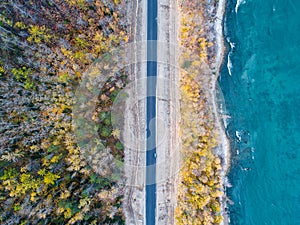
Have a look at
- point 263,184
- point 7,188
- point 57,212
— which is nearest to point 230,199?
point 263,184

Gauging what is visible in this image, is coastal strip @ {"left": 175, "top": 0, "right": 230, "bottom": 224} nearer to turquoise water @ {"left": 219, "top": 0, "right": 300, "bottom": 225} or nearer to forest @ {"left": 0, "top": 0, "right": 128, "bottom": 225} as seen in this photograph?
turquoise water @ {"left": 219, "top": 0, "right": 300, "bottom": 225}

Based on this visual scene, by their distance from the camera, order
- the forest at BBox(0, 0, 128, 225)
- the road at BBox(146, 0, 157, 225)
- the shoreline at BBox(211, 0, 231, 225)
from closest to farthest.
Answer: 1. the forest at BBox(0, 0, 128, 225)
2. the road at BBox(146, 0, 157, 225)
3. the shoreline at BBox(211, 0, 231, 225)

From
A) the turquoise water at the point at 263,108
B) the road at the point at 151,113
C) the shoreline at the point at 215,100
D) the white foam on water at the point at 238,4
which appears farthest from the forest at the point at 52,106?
the white foam on water at the point at 238,4

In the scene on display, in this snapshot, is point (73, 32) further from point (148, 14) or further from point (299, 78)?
point (299, 78)

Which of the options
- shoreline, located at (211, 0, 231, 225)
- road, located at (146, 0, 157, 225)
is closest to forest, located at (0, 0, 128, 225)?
road, located at (146, 0, 157, 225)

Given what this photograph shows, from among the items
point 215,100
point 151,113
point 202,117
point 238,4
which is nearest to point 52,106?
point 151,113
